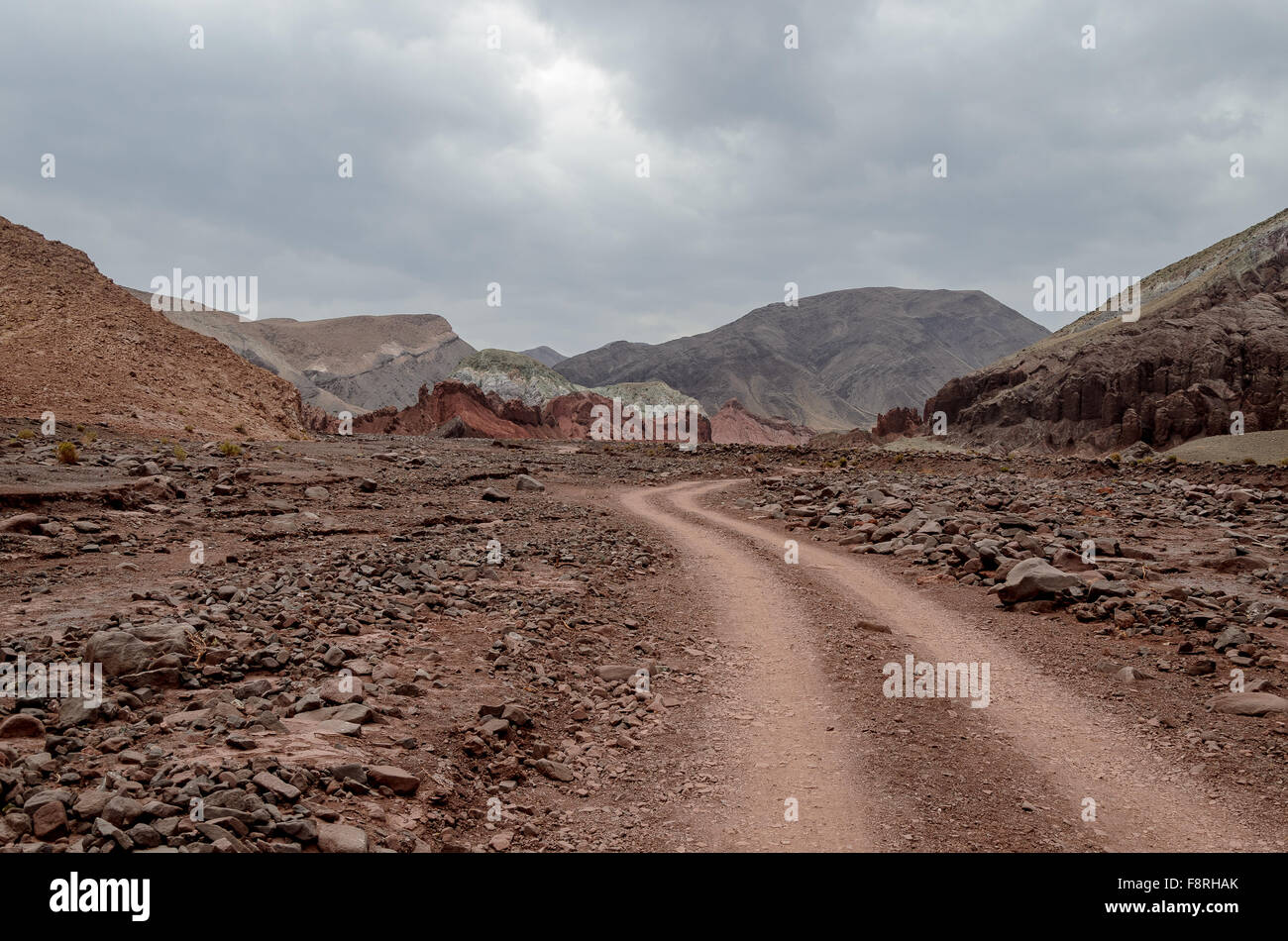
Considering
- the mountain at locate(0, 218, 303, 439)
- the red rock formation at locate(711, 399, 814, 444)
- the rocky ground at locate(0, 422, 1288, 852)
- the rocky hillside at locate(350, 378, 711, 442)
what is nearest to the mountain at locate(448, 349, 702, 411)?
the red rock formation at locate(711, 399, 814, 444)

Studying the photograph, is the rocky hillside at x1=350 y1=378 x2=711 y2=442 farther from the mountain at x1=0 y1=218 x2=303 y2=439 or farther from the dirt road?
the dirt road

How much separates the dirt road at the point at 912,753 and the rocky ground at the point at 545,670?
0.05 metres

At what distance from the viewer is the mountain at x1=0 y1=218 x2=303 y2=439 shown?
101ft

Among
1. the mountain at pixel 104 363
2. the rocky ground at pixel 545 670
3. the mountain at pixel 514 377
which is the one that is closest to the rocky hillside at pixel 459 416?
the mountain at pixel 514 377

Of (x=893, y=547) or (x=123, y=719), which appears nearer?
(x=123, y=719)

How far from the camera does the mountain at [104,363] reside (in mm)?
30672

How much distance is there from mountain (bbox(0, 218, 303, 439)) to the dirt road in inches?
1241

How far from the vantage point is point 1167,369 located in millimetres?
72812

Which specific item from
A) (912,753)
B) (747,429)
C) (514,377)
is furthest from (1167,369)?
(514,377)

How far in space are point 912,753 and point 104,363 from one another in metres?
40.7

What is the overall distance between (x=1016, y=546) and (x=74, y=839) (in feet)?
54.5
